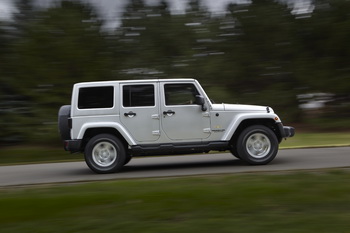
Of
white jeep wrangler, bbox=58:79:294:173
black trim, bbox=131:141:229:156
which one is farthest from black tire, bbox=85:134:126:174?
black trim, bbox=131:141:229:156

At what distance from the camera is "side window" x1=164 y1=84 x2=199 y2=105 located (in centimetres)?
1071

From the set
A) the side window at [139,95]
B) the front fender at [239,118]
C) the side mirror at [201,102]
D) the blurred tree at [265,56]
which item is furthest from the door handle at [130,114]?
the blurred tree at [265,56]

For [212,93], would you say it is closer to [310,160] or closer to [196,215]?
[310,160]

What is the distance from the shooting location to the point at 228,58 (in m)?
21.5

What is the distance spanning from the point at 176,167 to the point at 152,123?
128 centimetres

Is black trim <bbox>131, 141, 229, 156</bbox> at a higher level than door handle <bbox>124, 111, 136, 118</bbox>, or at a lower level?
lower

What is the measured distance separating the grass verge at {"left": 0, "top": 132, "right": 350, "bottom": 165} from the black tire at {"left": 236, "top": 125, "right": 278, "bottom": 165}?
477 cm

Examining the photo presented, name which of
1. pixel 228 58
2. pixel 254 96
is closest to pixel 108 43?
pixel 228 58

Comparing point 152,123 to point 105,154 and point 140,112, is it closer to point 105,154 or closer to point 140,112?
point 140,112

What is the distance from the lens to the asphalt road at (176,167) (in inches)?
398

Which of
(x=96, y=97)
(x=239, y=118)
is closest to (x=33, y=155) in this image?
(x=96, y=97)

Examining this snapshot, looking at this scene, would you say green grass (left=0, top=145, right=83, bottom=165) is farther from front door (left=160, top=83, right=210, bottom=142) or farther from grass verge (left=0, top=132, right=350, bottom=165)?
front door (left=160, top=83, right=210, bottom=142)

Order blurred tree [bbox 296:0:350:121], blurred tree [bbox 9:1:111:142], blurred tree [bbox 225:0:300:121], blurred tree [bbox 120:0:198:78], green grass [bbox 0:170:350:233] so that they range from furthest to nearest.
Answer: blurred tree [bbox 225:0:300:121], blurred tree [bbox 296:0:350:121], blurred tree [bbox 120:0:198:78], blurred tree [bbox 9:1:111:142], green grass [bbox 0:170:350:233]

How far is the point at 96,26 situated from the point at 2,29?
11.0 feet
